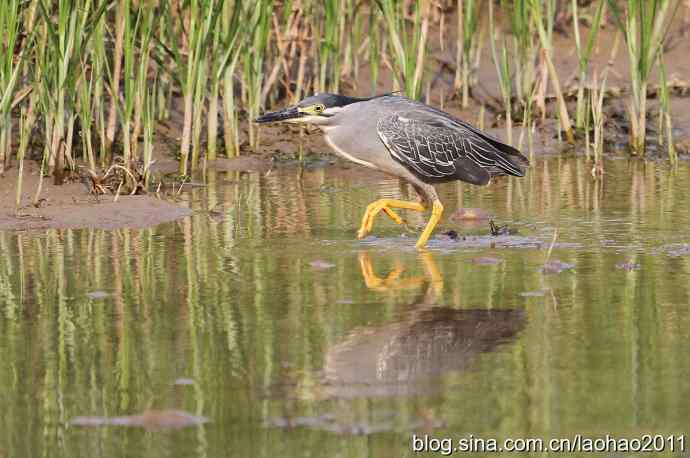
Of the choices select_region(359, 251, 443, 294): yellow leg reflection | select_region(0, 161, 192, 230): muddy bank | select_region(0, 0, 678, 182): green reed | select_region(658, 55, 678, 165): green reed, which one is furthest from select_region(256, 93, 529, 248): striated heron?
select_region(658, 55, 678, 165): green reed

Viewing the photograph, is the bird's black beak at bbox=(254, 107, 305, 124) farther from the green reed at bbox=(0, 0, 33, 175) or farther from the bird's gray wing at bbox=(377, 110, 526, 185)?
the green reed at bbox=(0, 0, 33, 175)

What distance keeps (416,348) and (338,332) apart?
0.37 metres

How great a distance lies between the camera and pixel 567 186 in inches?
361

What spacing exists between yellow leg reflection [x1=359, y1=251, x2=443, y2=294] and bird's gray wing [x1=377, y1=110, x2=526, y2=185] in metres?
0.94

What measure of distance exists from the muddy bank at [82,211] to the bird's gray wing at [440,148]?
5.08 ft

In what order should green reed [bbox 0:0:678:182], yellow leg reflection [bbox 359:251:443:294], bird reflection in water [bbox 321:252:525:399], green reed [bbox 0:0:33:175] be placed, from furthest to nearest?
green reed [bbox 0:0:678:182] → green reed [bbox 0:0:33:175] → yellow leg reflection [bbox 359:251:443:294] → bird reflection in water [bbox 321:252:525:399]

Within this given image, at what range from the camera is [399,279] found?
244 inches

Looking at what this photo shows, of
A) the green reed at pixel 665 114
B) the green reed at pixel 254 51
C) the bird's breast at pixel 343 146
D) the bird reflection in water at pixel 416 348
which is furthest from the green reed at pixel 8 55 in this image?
the green reed at pixel 665 114

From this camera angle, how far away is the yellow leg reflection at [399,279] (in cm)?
600

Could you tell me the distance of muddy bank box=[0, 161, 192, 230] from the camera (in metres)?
7.76

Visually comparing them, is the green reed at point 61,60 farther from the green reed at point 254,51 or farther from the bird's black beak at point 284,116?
the bird's black beak at point 284,116

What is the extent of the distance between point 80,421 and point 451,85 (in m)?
8.99

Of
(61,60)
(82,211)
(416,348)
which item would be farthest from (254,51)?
(416,348)

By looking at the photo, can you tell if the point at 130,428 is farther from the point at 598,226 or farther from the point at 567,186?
the point at 567,186
